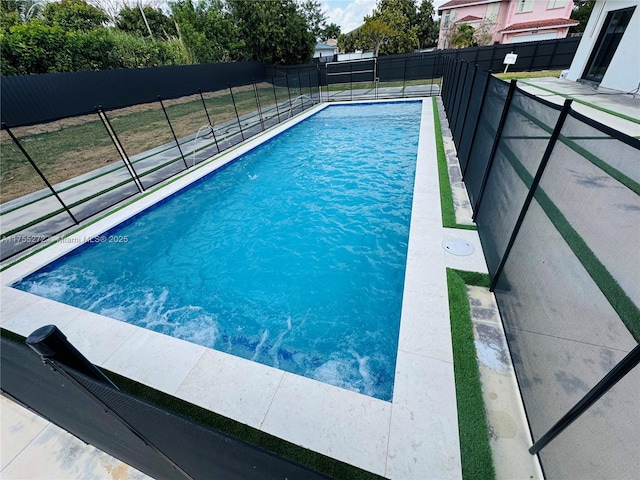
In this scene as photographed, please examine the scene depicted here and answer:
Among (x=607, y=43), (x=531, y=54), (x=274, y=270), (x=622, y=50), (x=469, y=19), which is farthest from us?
(x=469, y=19)

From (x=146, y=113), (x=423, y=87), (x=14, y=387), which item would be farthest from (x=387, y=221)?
(x=146, y=113)

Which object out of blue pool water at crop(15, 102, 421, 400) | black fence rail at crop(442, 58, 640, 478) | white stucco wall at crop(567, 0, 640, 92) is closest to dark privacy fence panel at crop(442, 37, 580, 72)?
white stucco wall at crop(567, 0, 640, 92)

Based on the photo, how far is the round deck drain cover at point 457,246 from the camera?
392 cm

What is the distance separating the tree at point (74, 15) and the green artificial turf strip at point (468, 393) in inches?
1346

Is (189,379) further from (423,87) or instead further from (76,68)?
(76,68)

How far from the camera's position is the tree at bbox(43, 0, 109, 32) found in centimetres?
2330

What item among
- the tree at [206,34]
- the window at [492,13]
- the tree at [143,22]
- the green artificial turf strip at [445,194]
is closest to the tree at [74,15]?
the tree at [143,22]

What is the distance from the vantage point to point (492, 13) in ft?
103

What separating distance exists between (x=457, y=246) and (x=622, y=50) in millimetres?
12987

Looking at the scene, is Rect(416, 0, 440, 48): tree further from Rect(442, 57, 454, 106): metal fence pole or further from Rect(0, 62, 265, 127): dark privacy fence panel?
Rect(442, 57, 454, 106): metal fence pole

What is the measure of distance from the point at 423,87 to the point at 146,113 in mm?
17750

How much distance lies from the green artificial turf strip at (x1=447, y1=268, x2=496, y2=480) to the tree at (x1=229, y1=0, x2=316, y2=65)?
1340 inches

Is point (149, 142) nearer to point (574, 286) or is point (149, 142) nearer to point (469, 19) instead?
point (574, 286)

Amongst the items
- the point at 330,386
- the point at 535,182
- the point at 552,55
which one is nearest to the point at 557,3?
the point at 552,55
